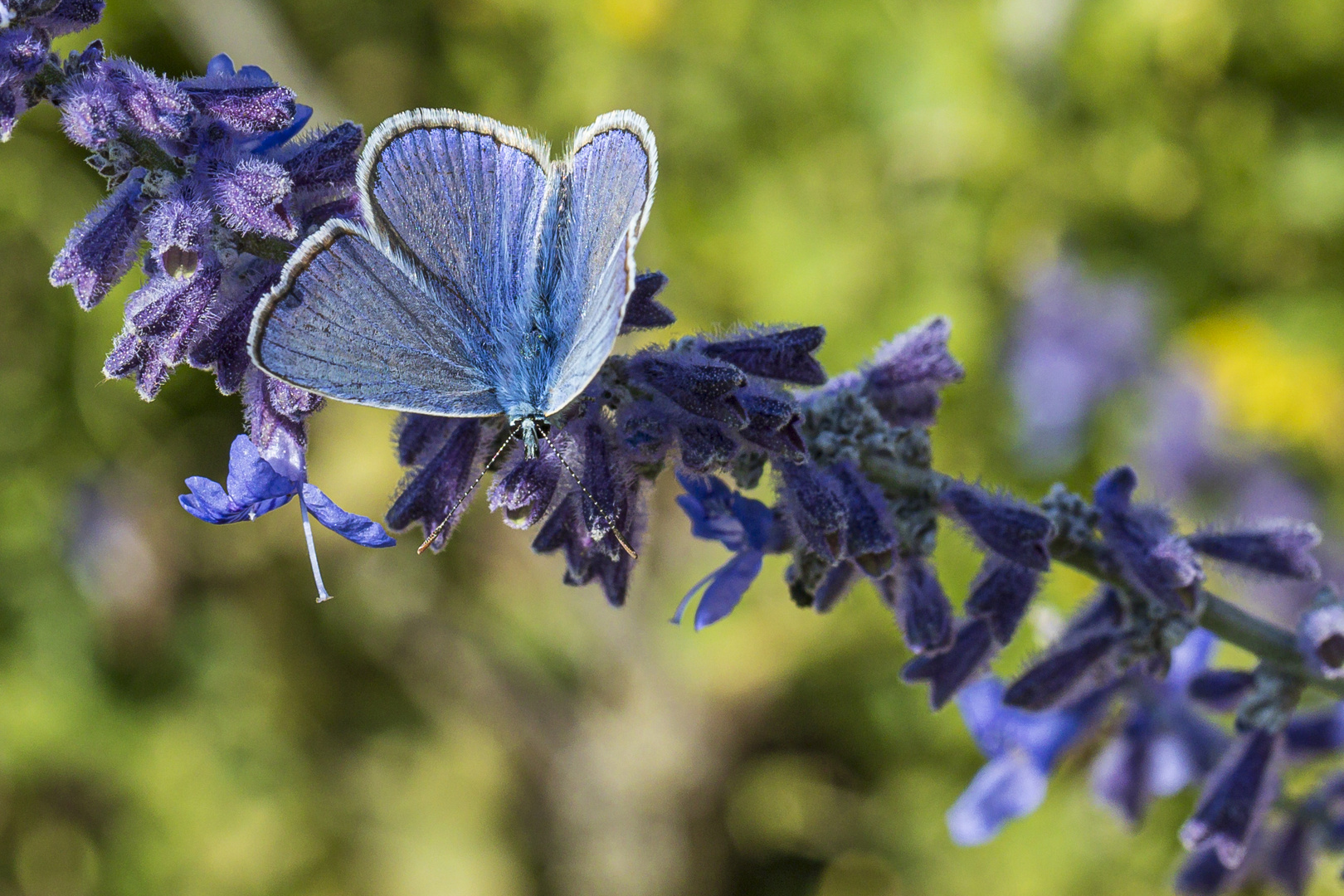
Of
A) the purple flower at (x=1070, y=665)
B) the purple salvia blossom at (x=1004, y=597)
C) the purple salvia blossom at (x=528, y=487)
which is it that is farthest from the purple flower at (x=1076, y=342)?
the purple salvia blossom at (x=528, y=487)

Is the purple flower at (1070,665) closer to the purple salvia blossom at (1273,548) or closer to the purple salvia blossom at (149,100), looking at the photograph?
the purple salvia blossom at (1273,548)

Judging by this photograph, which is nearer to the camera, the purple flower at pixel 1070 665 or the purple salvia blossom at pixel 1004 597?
the purple salvia blossom at pixel 1004 597

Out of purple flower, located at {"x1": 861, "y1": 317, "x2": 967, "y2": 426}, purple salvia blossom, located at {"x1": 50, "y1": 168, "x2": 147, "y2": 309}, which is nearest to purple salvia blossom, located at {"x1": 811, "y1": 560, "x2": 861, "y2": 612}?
purple flower, located at {"x1": 861, "y1": 317, "x2": 967, "y2": 426}

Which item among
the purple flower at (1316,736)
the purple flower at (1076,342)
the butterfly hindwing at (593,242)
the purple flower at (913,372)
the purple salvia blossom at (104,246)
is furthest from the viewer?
the purple flower at (1076,342)

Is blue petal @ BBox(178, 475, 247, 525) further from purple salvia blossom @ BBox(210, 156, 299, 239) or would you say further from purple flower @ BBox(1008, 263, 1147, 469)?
purple flower @ BBox(1008, 263, 1147, 469)

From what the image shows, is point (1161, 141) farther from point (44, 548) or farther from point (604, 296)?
point (44, 548)
